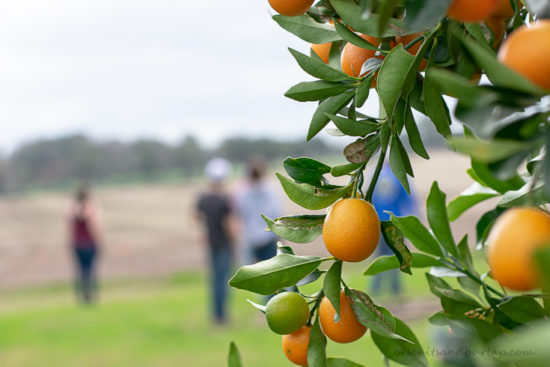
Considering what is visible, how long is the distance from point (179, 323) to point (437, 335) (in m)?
5.16

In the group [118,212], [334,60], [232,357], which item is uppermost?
[334,60]

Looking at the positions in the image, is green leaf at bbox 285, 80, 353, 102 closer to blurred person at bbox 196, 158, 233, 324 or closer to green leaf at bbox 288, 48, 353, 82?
green leaf at bbox 288, 48, 353, 82

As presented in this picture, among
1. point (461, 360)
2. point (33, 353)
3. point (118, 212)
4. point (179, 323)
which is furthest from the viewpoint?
point (118, 212)

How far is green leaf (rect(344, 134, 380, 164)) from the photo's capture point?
43 cm

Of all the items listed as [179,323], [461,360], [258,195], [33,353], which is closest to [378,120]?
[461,360]

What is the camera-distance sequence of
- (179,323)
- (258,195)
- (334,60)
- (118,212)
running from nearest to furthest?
1. (334,60)
2. (258,195)
3. (179,323)
4. (118,212)

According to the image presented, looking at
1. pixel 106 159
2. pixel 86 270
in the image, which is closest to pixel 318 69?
pixel 86 270

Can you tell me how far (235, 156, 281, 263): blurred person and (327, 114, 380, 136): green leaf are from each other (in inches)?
142

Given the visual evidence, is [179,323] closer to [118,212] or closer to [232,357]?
[232,357]

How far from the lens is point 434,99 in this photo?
0.41 meters

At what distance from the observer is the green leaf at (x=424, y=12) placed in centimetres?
27

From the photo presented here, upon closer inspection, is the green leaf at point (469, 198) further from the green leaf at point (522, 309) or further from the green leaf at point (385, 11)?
the green leaf at point (385, 11)

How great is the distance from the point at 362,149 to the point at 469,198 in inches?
8.5

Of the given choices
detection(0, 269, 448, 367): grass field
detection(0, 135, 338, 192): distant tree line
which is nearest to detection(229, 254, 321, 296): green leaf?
detection(0, 269, 448, 367): grass field
